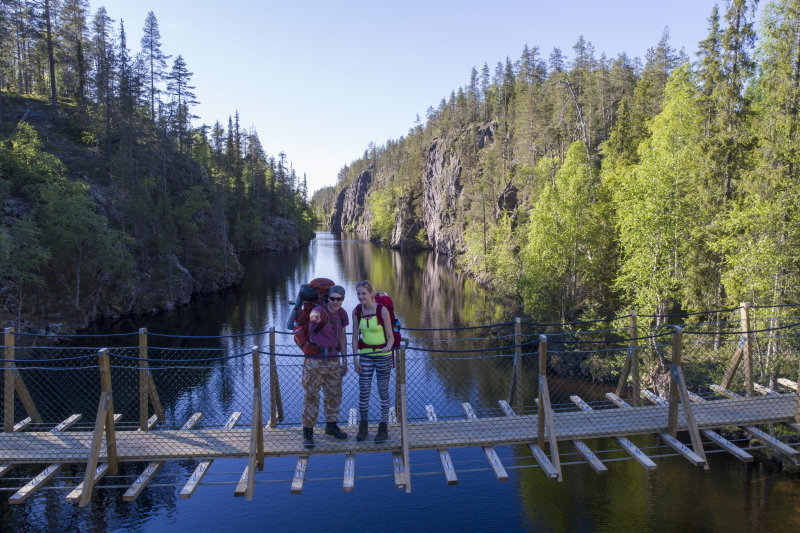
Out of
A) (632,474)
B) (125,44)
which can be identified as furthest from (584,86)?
(632,474)

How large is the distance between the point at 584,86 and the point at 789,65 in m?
43.7

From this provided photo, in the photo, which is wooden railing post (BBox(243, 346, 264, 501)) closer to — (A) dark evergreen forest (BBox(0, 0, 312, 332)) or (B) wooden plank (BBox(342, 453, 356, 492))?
(B) wooden plank (BBox(342, 453, 356, 492))

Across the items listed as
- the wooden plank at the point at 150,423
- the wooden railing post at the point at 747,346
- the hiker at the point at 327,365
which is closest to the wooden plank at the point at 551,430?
the hiker at the point at 327,365

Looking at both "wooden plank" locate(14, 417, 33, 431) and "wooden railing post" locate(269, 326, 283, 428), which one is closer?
"wooden railing post" locate(269, 326, 283, 428)

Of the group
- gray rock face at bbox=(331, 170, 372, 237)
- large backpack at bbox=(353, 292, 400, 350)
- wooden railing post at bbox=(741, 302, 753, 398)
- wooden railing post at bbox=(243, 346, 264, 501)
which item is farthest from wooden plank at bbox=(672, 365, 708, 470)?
gray rock face at bbox=(331, 170, 372, 237)

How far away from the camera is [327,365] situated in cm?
718

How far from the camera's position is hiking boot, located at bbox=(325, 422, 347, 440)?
7410 mm

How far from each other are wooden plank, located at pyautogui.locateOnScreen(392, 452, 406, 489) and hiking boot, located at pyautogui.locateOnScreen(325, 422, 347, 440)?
798 millimetres

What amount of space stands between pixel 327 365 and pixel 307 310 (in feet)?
2.68

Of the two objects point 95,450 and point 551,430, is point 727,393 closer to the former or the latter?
point 551,430

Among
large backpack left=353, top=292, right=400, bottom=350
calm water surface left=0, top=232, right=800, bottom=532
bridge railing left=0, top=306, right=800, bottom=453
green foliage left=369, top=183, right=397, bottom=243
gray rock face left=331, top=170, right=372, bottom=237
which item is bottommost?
calm water surface left=0, top=232, right=800, bottom=532

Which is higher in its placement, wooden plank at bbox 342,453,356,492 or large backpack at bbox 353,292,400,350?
large backpack at bbox 353,292,400,350

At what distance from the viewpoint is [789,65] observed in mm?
16141

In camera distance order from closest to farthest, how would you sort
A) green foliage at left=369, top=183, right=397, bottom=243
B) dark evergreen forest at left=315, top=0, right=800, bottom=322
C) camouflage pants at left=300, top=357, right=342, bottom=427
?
camouflage pants at left=300, top=357, right=342, bottom=427 < dark evergreen forest at left=315, top=0, right=800, bottom=322 < green foliage at left=369, top=183, right=397, bottom=243
